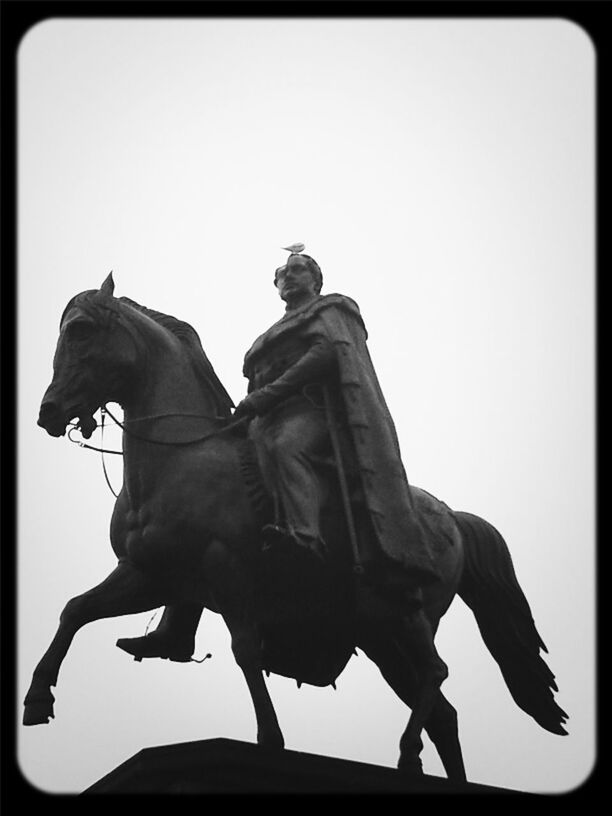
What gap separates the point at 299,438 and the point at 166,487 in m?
1.00

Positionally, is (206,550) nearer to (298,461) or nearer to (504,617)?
(298,461)

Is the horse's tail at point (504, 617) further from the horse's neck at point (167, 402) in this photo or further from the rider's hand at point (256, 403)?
the horse's neck at point (167, 402)

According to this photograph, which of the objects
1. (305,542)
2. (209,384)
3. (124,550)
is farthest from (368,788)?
(209,384)

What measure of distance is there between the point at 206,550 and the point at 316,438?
1.18m

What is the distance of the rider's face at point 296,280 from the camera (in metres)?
13.0

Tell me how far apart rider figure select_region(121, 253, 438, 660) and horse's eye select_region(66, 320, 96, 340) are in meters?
1.20

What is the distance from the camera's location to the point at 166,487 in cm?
1174

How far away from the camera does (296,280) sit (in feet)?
42.6

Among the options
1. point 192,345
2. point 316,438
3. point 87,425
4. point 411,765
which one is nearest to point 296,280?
point 192,345

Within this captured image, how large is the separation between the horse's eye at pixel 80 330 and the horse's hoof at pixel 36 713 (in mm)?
2519

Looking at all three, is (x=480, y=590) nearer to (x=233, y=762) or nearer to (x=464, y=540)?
(x=464, y=540)

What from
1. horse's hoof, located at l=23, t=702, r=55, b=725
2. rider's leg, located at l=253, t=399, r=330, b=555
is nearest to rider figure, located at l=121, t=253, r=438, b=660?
rider's leg, located at l=253, t=399, r=330, b=555

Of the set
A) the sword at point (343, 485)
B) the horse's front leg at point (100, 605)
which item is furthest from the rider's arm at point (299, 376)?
the horse's front leg at point (100, 605)

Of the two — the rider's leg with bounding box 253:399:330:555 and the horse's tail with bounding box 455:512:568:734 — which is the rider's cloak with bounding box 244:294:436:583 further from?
the horse's tail with bounding box 455:512:568:734
